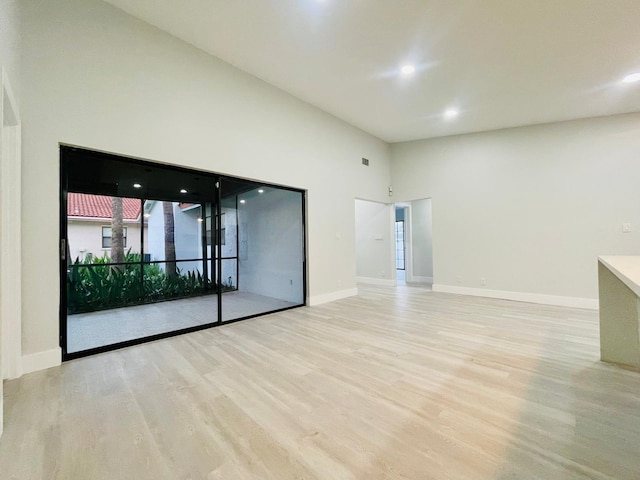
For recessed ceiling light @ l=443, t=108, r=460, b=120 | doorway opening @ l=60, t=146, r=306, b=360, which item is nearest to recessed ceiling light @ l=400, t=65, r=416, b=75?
recessed ceiling light @ l=443, t=108, r=460, b=120

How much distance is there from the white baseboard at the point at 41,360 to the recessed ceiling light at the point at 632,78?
7.05 meters

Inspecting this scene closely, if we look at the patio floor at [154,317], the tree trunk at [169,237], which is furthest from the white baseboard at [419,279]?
the tree trunk at [169,237]

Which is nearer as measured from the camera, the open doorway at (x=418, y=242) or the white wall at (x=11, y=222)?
the white wall at (x=11, y=222)

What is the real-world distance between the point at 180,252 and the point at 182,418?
2.76m

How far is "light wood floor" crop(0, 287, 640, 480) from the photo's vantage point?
1.35 meters

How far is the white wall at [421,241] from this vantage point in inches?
287

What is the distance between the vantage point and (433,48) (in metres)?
3.15

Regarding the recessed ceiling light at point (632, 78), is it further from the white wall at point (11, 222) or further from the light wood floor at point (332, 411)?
the white wall at point (11, 222)

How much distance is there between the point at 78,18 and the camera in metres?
2.60

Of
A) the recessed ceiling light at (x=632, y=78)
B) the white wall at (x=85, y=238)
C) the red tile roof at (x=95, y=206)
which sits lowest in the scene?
the white wall at (x=85, y=238)

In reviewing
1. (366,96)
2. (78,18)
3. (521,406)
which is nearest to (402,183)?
(366,96)

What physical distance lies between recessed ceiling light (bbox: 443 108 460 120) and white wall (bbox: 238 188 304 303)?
2914 mm

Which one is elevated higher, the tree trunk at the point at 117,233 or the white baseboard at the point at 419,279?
the tree trunk at the point at 117,233

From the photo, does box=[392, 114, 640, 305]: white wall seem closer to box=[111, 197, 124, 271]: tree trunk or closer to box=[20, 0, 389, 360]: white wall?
box=[20, 0, 389, 360]: white wall
